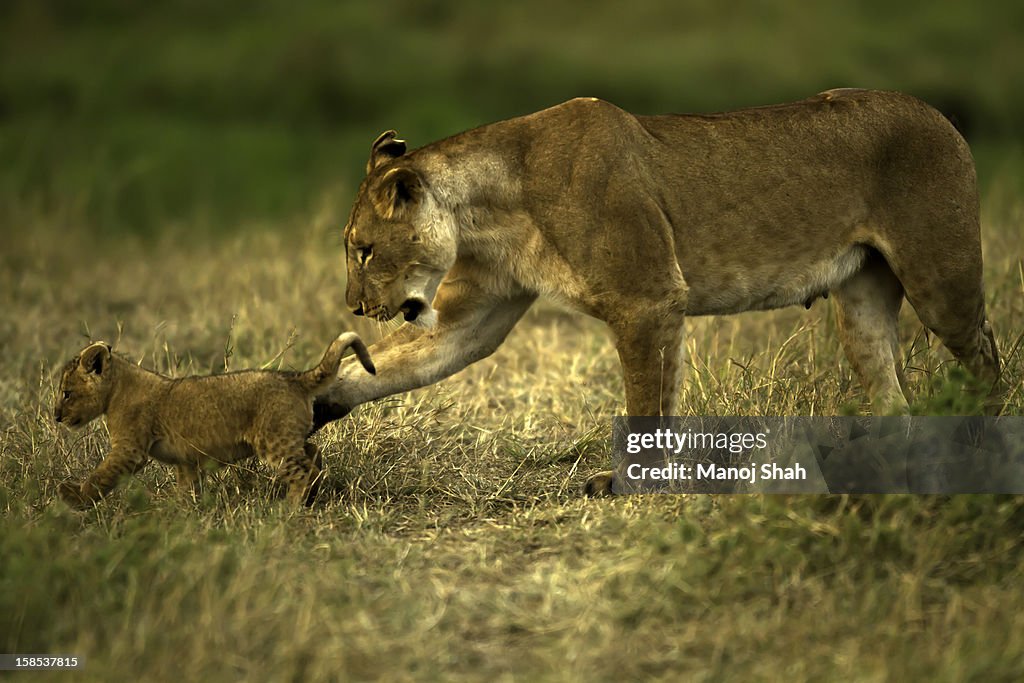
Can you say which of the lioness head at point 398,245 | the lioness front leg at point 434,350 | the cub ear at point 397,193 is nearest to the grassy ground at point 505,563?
the lioness front leg at point 434,350

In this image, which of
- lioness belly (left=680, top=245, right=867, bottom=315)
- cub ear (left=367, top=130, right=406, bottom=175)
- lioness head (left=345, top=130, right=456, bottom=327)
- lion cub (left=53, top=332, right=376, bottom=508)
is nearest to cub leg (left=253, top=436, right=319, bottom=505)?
lion cub (left=53, top=332, right=376, bottom=508)

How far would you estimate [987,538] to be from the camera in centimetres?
486

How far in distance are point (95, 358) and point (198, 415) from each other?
49 cm

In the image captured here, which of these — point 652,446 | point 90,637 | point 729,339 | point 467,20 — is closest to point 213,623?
point 90,637

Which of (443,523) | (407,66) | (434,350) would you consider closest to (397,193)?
(434,350)

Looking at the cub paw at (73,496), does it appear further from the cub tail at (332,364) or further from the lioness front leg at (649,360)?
the lioness front leg at (649,360)

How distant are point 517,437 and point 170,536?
201 centimetres

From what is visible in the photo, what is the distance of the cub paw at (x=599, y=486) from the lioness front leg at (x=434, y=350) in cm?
75

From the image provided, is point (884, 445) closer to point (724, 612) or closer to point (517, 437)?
point (724, 612)

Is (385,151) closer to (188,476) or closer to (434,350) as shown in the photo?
(434,350)

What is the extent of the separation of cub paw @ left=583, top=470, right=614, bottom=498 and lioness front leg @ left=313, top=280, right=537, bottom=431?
753mm

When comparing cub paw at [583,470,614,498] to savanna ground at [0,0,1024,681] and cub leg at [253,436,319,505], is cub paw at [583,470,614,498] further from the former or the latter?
cub leg at [253,436,319,505]

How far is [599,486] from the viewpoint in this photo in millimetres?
5773

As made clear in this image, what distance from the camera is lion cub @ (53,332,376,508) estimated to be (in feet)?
18.1
